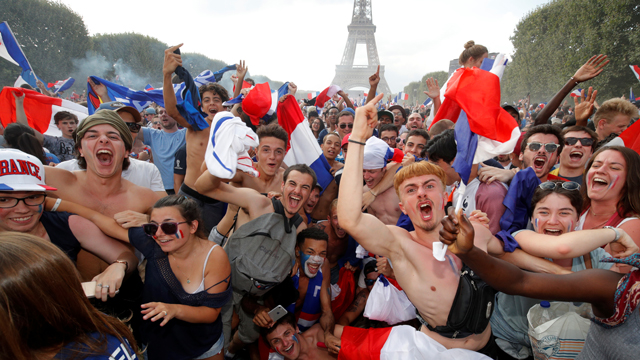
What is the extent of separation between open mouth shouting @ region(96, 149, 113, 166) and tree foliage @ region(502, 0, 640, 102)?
27.1m

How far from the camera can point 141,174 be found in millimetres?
3607

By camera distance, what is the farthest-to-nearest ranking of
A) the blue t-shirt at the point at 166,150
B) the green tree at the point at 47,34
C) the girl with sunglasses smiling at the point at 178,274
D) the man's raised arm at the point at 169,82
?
the green tree at the point at 47,34
the blue t-shirt at the point at 166,150
the man's raised arm at the point at 169,82
the girl with sunglasses smiling at the point at 178,274

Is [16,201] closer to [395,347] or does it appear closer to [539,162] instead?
[395,347]

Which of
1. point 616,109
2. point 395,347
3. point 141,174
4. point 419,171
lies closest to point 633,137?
point 616,109

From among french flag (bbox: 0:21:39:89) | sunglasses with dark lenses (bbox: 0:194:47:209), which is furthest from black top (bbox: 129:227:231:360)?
french flag (bbox: 0:21:39:89)

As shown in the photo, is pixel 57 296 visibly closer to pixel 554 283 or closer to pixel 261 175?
pixel 554 283

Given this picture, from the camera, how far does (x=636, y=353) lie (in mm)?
1485

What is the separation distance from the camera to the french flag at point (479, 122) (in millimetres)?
2643

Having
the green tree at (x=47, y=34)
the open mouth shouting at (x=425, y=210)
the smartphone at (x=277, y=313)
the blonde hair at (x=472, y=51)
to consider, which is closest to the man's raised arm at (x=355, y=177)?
the open mouth shouting at (x=425, y=210)

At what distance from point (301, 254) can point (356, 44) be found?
70.2 meters

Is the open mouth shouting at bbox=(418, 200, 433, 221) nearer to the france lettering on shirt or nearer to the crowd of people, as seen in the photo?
the crowd of people

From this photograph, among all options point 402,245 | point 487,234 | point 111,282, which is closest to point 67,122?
point 111,282

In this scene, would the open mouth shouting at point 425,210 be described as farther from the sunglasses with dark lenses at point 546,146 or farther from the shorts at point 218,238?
the shorts at point 218,238

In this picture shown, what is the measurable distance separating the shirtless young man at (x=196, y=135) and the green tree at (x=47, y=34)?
3522 centimetres
